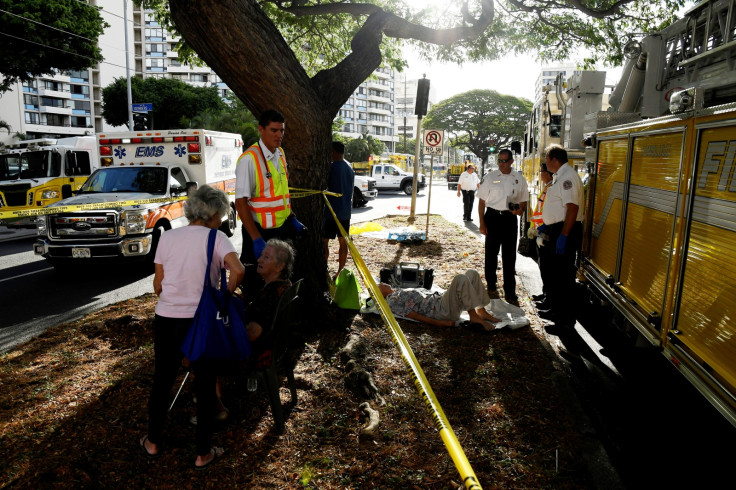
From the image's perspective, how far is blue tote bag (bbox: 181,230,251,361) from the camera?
3.03 m

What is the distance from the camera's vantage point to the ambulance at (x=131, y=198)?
8.45 meters

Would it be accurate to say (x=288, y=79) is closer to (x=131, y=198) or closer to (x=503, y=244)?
(x=503, y=244)

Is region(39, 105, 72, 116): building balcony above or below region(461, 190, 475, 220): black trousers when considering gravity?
above

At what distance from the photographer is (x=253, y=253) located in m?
4.81

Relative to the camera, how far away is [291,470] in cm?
312

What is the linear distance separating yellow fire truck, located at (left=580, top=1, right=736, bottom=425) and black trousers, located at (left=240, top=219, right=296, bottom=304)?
3015mm

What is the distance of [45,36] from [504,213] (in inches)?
955

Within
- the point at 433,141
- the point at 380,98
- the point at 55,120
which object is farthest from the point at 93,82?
the point at 433,141

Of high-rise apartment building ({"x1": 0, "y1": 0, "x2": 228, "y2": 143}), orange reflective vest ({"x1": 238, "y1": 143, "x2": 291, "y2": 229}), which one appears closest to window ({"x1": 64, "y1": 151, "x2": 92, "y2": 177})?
orange reflective vest ({"x1": 238, "y1": 143, "x2": 291, "y2": 229})

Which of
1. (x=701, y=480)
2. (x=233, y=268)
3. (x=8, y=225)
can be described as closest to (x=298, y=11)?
(x=233, y=268)

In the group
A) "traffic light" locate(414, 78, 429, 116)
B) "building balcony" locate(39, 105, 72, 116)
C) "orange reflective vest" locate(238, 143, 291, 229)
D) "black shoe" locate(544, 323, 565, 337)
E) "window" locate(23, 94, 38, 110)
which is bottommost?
"black shoe" locate(544, 323, 565, 337)

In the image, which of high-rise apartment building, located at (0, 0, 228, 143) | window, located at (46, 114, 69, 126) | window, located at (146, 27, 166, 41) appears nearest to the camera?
high-rise apartment building, located at (0, 0, 228, 143)

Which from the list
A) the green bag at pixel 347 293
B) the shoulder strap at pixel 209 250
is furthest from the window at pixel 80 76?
the shoulder strap at pixel 209 250

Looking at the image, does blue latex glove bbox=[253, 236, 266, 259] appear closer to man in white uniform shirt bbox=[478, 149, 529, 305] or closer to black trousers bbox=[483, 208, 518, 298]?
man in white uniform shirt bbox=[478, 149, 529, 305]
